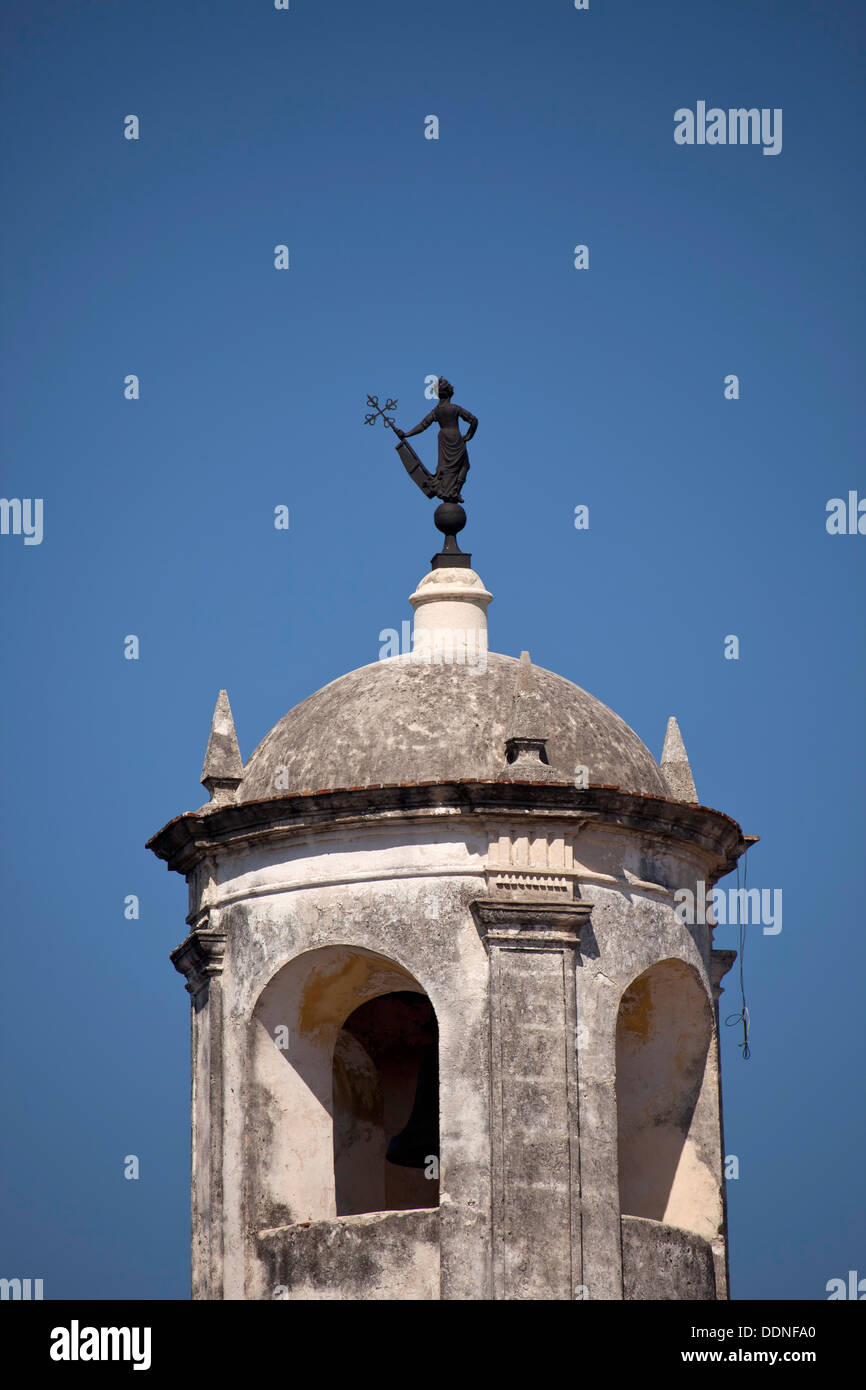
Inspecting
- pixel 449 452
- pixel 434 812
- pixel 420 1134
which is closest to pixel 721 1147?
pixel 420 1134

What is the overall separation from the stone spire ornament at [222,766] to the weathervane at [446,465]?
2924 millimetres

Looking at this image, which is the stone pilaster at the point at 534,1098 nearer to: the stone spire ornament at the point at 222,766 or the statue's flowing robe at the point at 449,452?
the stone spire ornament at the point at 222,766

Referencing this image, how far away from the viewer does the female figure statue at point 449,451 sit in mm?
31328

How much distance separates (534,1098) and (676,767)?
4.52 metres

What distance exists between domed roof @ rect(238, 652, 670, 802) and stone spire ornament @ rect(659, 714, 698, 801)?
31cm

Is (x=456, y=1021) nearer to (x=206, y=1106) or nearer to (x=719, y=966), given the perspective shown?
(x=206, y=1106)

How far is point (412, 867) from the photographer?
93.1 ft

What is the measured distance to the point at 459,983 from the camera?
2798cm

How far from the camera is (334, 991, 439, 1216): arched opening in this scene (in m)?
30.7

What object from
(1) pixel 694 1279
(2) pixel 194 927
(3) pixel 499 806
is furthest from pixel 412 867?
(1) pixel 694 1279

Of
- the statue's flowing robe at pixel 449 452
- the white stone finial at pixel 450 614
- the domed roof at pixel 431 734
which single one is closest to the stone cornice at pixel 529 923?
the domed roof at pixel 431 734

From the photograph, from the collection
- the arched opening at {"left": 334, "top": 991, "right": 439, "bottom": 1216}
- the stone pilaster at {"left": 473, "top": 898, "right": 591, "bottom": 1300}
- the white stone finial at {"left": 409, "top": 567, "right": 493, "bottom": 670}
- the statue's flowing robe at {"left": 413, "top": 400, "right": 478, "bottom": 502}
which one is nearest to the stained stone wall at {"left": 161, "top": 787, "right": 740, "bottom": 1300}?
the stone pilaster at {"left": 473, "top": 898, "right": 591, "bottom": 1300}

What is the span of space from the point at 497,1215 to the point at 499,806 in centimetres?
380

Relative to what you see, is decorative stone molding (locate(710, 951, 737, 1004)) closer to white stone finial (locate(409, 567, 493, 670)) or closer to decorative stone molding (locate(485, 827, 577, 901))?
decorative stone molding (locate(485, 827, 577, 901))
